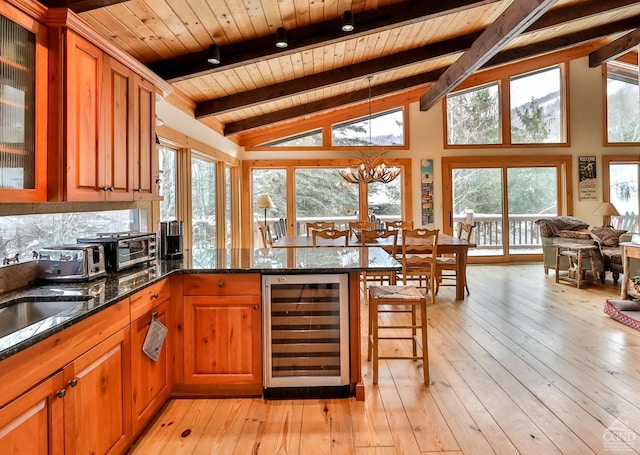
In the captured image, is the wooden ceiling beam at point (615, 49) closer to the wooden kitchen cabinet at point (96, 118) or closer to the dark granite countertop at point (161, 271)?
the dark granite countertop at point (161, 271)

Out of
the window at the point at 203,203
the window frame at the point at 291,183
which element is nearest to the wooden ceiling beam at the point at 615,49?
the window frame at the point at 291,183

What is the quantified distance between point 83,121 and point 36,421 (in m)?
1.37

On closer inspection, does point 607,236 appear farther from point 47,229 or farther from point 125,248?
point 47,229

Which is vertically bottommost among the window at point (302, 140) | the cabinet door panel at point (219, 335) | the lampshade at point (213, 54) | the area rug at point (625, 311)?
the area rug at point (625, 311)

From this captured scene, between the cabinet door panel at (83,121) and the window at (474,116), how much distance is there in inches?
272

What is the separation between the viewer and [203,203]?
5.15 metres

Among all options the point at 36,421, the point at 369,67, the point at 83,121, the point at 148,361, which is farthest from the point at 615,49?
the point at 36,421

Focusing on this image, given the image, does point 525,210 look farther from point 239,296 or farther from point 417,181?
point 239,296

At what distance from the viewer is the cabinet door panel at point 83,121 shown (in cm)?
182

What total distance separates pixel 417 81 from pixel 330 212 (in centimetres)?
286

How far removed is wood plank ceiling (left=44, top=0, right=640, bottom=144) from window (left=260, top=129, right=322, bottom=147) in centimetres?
122

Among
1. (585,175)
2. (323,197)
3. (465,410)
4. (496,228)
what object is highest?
(585,175)

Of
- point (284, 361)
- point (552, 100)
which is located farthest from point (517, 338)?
point (552, 100)

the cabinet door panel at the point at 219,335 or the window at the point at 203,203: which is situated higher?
the window at the point at 203,203
